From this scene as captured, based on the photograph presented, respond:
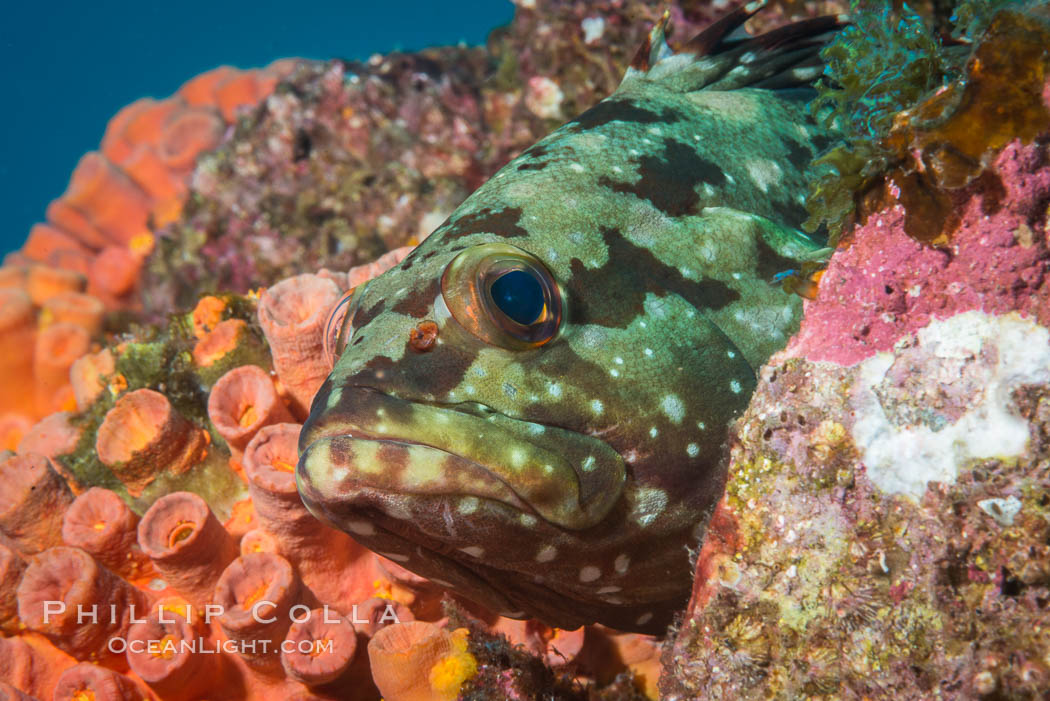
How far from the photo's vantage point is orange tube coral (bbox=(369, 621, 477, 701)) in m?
2.83

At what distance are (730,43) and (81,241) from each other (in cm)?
1026

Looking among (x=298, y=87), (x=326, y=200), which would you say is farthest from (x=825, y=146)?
(x=298, y=87)

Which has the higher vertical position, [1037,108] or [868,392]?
[1037,108]

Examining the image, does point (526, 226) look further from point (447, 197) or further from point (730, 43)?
point (447, 197)

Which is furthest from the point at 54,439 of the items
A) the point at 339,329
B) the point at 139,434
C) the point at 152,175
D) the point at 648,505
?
the point at 152,175

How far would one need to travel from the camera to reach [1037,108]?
6.39 feet

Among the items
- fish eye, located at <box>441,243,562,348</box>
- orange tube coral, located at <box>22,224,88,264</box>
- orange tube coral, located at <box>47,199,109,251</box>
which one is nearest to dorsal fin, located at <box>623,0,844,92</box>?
fish eye, located at <box>441,243,562,348</box>

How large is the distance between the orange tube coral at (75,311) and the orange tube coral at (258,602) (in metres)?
5.28

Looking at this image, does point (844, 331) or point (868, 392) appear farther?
point (844, 331)

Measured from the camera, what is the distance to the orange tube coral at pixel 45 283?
819 cm

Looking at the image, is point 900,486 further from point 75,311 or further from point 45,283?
point 45,283

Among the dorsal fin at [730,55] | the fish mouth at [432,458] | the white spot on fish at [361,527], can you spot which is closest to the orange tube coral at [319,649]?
the white spot on fish at [361,527]

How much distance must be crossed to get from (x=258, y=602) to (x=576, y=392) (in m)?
2.03

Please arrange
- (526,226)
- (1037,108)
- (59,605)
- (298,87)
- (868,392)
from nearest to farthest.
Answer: (1037,108) → (868,392) → (526,226) → (59,605) → (298,87)
